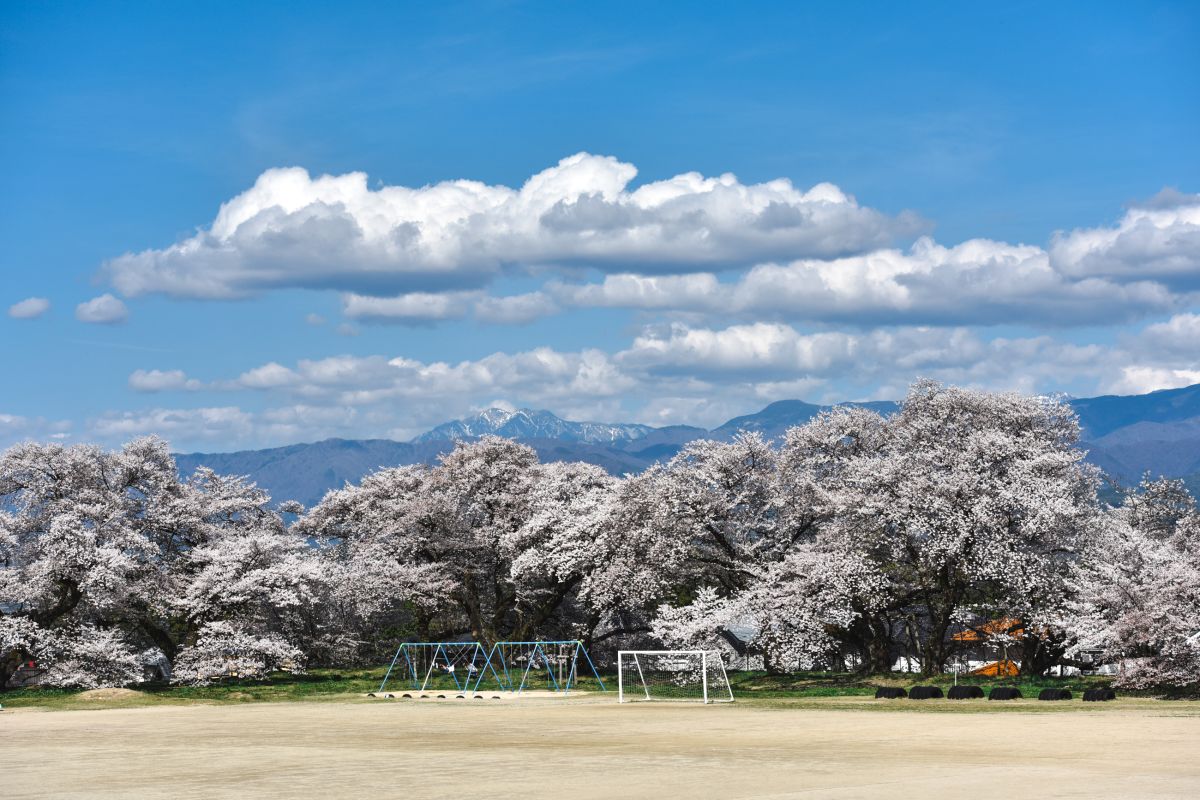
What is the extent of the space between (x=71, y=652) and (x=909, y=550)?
33.8 m

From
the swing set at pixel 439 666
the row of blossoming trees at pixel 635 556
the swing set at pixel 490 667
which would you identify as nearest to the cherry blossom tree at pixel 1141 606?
the row of blossoming trees at pixel 635 556

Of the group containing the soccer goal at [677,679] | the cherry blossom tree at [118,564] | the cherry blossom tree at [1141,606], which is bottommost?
the soccer goal at [677,679]

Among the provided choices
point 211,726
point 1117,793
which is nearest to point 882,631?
point 211,726

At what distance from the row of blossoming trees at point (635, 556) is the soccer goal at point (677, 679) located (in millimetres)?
1292

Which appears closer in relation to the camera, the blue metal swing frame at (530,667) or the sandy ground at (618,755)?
the sandy ground at (618,755)

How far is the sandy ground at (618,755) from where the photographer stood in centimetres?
1866

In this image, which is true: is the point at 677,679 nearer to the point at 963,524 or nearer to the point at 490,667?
the point at 490,667

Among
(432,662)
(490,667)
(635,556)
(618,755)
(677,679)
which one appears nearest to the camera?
(618,755)

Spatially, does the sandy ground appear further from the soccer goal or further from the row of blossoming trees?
the row of blossoming trees

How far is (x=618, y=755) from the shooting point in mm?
24234

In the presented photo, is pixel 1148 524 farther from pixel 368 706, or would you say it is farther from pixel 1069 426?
pixel 368 706

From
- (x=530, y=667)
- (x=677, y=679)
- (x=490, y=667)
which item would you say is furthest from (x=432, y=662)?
(x=677, y=679)

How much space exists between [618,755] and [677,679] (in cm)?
2749

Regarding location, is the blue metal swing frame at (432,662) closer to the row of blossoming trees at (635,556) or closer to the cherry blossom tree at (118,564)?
the row of blossoming trees at (635,556)
